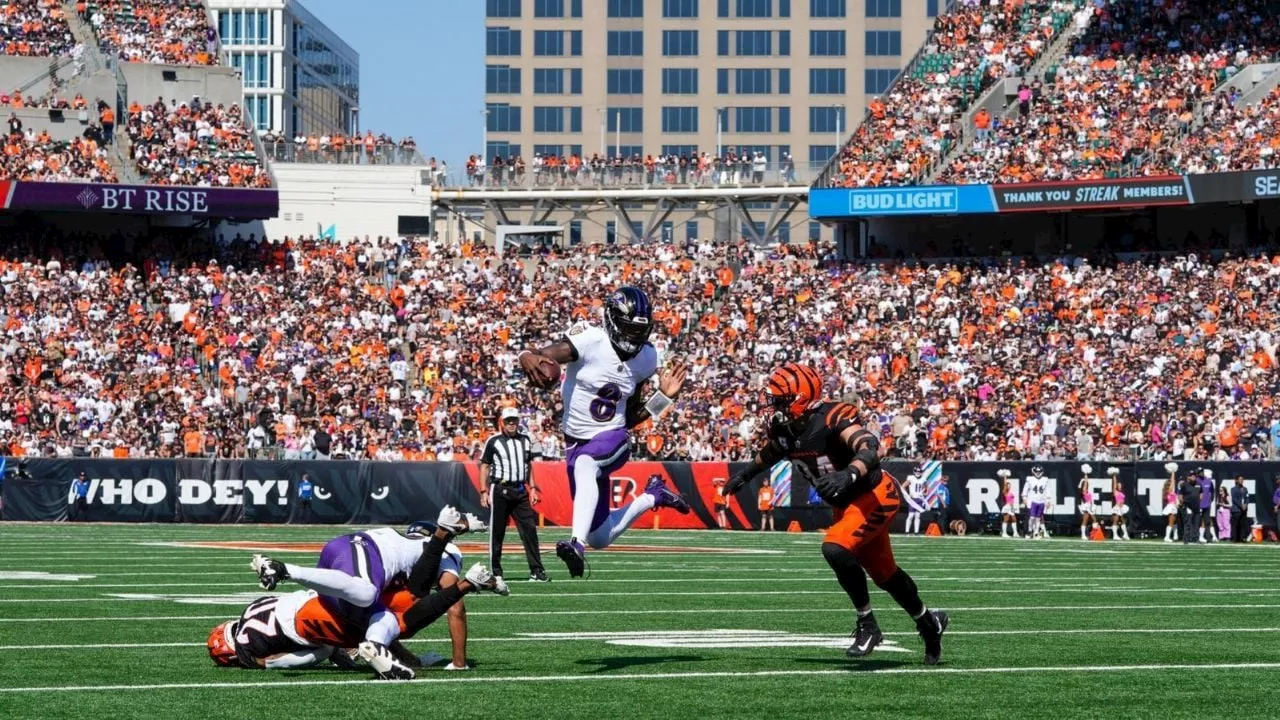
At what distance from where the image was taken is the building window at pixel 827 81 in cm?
10600

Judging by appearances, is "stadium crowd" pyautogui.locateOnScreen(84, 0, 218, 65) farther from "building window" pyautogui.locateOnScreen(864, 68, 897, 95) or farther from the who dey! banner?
"building window" pyautogui.locateOnScreen(864, 68, 897, 95)

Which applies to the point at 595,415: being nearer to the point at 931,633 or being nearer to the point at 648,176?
the point at 931,633

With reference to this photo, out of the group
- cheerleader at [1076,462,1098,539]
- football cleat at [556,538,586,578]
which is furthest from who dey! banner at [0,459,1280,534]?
football cleat at [556,538,586,578]

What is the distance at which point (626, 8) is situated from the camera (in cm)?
10569

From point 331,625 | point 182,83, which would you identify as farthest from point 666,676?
point 182,83

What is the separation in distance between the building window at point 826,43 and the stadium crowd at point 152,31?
56.2m

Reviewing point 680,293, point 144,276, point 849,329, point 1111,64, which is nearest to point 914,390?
point 849,329

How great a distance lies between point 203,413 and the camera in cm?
4031

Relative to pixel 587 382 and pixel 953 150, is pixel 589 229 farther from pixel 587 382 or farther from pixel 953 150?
pixel 587 382

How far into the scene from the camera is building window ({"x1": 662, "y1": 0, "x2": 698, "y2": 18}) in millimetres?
105188

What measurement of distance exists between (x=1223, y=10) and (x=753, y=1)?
5881cm

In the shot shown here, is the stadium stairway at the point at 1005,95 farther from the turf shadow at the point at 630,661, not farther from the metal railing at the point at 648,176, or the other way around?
the turf shadow at the point at 630,661

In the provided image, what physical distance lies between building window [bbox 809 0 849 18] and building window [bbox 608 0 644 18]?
350 inches

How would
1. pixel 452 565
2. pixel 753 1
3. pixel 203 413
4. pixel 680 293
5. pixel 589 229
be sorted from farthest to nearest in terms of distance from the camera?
1. pixel 753 1
2. pixel 589 229
3. pixel 680 293
4. pixel 203 413
5. pixel 452 565
